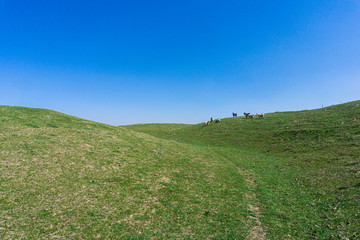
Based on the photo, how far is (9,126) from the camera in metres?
19.2

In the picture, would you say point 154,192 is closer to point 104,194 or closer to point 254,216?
point 104,194

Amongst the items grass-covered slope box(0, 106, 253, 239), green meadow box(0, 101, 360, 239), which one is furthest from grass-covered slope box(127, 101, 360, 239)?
grass-covered slope box(0, 106, 253, 239)

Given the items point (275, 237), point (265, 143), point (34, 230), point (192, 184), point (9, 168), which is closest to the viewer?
point (34, 230)

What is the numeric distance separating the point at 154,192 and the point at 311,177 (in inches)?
665

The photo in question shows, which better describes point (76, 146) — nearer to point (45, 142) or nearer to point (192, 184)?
point (45, 142)

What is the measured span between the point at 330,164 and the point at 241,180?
11848 mm

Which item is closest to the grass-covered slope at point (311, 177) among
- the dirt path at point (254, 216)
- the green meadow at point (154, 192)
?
the green meadow at point (154, 192)

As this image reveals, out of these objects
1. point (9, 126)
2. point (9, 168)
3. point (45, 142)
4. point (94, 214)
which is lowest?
point (94, 214)

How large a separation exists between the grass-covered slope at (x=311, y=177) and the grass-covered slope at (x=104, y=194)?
2.43 meters

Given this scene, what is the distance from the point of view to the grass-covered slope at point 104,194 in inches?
324

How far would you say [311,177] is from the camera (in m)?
17.0

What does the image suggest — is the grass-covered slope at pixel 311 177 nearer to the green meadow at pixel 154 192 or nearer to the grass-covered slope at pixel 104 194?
the green meadow at pixel 154 192

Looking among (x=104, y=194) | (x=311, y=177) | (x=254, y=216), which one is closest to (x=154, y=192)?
(x=104, y=194)

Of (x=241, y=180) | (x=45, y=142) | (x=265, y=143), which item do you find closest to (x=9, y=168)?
(x=45, y=142)
